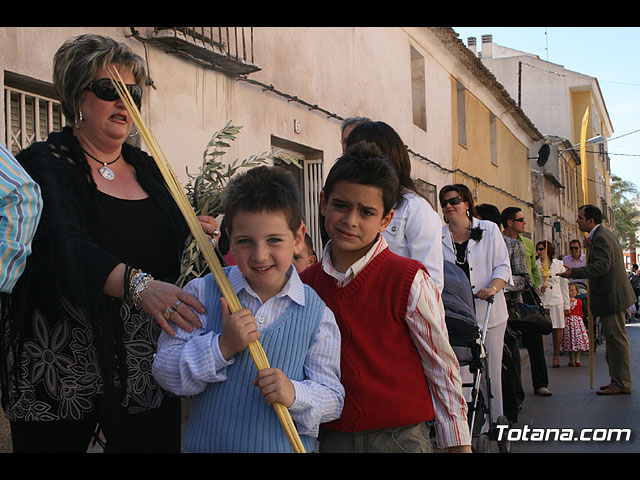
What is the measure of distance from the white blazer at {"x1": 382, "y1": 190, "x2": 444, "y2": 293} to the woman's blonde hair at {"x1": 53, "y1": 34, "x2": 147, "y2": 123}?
1405 millimetres

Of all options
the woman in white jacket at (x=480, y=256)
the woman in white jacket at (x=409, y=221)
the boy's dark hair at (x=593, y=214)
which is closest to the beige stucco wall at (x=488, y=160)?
the boy's dark hair at (x=593, y=214)

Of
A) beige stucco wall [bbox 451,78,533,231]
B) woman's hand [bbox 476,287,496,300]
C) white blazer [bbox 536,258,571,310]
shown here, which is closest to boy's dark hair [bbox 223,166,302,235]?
woman's hand [bbox 476,287,496,300]

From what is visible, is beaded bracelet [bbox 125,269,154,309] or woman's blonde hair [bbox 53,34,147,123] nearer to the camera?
beaded bracelet [bbox 125,269,154,309]

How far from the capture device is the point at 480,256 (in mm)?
5633

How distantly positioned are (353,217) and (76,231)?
0.90 metres

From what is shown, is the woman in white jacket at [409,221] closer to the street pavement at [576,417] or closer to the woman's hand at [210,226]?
the woman's hand at [210,226]

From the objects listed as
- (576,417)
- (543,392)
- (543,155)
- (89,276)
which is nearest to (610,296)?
(543,392)

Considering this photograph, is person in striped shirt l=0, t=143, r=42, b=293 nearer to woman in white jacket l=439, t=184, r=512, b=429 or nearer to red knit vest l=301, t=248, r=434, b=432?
red knit vest l=301, t=248, r=434, b=432

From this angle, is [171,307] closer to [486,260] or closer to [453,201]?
[453,201]

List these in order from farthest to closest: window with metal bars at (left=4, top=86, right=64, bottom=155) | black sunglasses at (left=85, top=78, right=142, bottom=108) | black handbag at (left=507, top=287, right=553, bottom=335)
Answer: black handbag at (left=507, top=287, right=553, bottom=335), window with metal bars at (left=4, top=86, right=64, bottom=155), black sunglasses at (left=85, top=78, right=142, bottom=108)

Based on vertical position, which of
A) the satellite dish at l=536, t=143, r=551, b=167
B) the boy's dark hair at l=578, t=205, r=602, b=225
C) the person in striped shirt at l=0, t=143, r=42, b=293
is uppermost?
the satellite dish at l=536, t=143, r=551, b=167

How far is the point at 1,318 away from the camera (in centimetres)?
223

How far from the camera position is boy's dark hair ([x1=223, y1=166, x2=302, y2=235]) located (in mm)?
2062

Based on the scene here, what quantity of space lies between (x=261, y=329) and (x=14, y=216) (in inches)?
29.7
